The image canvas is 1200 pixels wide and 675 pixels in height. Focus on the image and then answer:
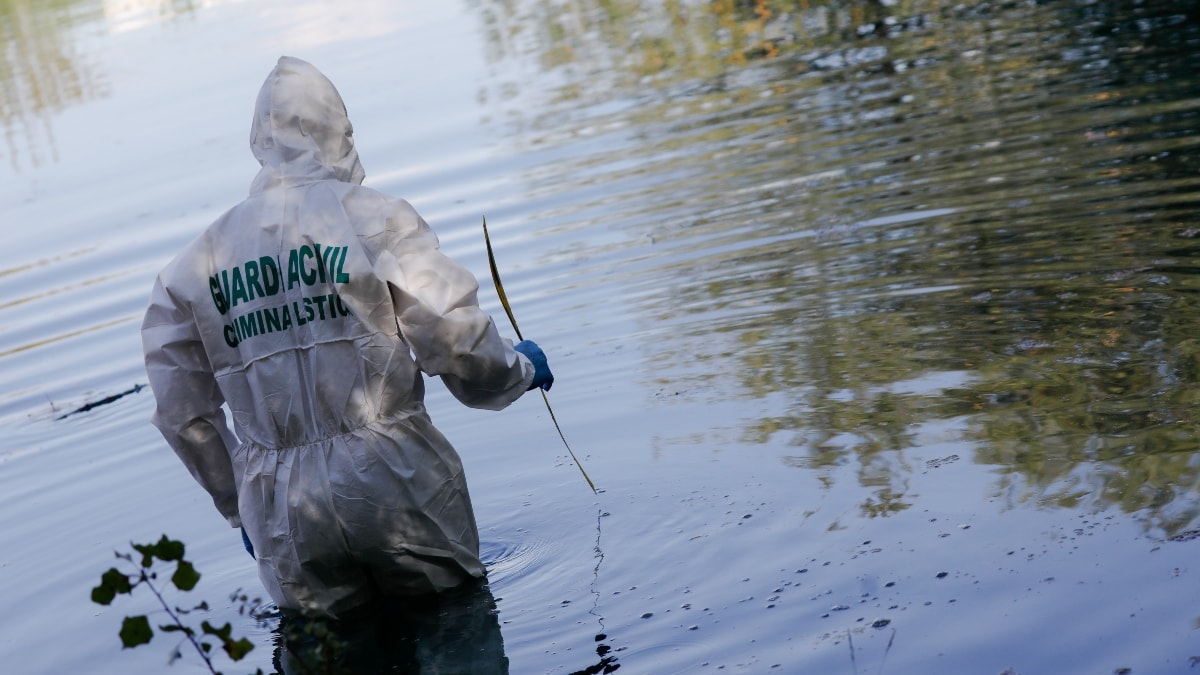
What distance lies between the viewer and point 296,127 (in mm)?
4379

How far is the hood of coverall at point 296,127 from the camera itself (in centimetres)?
434

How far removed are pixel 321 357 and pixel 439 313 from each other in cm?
39

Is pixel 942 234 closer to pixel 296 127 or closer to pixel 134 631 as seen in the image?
pixel 296 127

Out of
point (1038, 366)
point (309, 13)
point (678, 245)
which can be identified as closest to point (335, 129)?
point (1038, 366)

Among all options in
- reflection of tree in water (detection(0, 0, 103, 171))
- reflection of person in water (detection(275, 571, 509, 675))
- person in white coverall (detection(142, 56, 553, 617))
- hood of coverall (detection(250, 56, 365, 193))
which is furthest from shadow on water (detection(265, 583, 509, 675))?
reflection of tree in water (detection(0, 0, 103, 171))

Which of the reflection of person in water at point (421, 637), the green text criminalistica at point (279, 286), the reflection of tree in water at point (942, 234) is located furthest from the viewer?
the reflection of tree in water at point (942, 234)

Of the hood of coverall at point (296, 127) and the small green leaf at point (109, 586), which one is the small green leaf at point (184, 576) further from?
the hood of coverall at point (296, 127)

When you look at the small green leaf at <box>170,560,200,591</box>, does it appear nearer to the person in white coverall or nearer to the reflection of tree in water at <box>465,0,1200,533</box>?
the person in white coverall

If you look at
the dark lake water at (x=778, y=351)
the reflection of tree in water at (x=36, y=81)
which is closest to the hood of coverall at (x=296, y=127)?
the dark lake water at (x=778, y=351)

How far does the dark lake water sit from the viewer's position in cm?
427

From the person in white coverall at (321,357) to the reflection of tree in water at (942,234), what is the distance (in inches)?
64.7

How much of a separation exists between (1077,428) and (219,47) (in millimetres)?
19273

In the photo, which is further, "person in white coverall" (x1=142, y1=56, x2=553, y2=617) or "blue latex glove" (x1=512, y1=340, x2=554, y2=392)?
"blue latex glove" (x1=512, y1=340, x2=554, y2=392)

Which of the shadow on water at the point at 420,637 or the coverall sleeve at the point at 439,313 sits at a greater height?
the coverall sleeve at the point at 439,313
